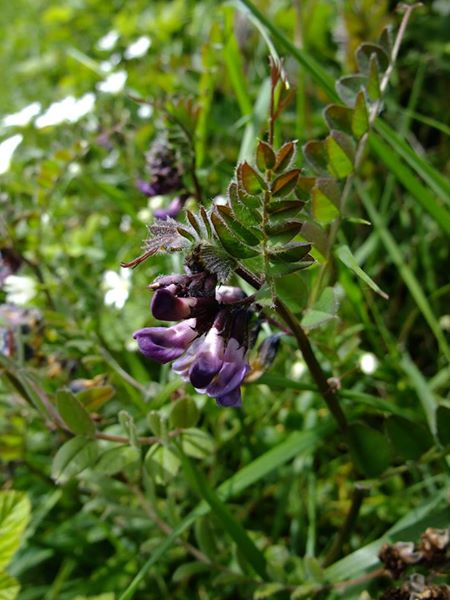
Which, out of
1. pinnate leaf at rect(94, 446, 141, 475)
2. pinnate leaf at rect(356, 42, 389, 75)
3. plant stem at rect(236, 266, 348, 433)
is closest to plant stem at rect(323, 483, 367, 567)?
plant stem at rect(236, 266, 348, 433)

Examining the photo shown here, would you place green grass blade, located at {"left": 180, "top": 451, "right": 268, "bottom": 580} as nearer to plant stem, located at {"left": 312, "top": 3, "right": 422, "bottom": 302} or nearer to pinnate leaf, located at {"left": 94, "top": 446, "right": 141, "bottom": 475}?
pinnate leaf, located at {"left": 94, "top": 446, "right": 141, "bottom": 475}

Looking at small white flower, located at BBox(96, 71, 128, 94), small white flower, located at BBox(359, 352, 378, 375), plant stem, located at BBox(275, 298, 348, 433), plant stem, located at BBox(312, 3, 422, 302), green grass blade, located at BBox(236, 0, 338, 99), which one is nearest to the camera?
plant stem, located at BBox(275, 298, 348, 433)

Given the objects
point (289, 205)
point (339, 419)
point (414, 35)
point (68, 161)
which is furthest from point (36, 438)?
point (414, 35)

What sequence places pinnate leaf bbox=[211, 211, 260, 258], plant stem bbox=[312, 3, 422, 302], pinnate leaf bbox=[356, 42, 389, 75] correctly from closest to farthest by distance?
1. pinnate leaf bbox=[211, 211, 260, 258]
2. plant stem bbox=[312, 3, 422, 302]
3. pinnate leaf bbox=[356, 42, 389, 75]

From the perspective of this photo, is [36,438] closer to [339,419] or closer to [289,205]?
[339,419]

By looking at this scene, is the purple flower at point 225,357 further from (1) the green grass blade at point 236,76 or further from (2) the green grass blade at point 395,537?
(1) the green grass blade at point 236,76

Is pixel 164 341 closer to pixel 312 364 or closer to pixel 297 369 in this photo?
pixel 312 364

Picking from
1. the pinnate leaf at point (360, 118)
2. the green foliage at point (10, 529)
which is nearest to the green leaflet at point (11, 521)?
the green foliage at point (10, 529)
